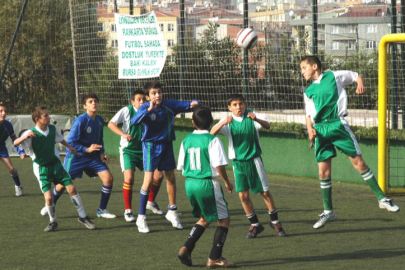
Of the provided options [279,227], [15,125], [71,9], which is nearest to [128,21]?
[71,9]

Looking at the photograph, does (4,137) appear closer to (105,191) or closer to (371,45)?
(105,191)

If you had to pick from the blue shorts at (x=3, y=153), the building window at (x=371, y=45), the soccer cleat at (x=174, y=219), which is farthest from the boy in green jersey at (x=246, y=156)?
the blue shorts at (x=3, y=153)

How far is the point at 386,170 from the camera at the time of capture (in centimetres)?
1020

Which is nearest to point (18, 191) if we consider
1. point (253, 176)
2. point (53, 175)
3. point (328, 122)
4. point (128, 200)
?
point (53, 175)

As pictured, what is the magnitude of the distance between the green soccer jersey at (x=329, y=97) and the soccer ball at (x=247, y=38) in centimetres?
440

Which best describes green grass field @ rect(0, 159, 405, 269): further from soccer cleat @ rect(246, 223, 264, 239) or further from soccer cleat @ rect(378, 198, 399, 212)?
soccer cleat @ rect(378, 198, 399, 212)

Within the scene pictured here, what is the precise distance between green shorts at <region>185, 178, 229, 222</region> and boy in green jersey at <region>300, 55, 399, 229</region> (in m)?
1.96

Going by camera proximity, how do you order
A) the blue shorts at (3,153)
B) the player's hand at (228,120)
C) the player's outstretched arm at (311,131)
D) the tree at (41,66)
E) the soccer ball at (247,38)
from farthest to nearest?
the tree at (41,66)
the soccer ball at (247,38)
the blue shorts at (3,153)
the player's outstretched arm at (311,131)
the player's hand at (228,120)

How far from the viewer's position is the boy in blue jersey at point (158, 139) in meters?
8.71

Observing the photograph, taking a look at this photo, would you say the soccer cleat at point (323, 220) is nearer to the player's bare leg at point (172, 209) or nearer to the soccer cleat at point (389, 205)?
the soccer cleat at point (389, 205)

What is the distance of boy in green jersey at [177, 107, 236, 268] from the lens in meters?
6.70

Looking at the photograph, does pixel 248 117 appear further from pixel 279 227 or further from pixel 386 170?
pixel 386 170

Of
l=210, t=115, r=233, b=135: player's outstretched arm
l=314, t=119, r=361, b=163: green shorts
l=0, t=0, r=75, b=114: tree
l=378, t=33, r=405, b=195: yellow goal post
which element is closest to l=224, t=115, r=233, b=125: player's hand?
l=210, t=115, r=233, b=135: player's outstretched arm

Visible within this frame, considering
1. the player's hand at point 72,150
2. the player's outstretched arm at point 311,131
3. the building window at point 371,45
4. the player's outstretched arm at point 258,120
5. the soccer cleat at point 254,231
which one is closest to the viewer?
the player's outstretched arm at point 258,120
